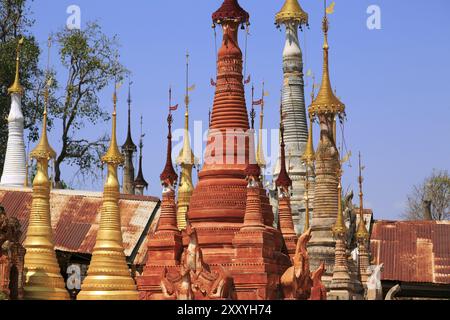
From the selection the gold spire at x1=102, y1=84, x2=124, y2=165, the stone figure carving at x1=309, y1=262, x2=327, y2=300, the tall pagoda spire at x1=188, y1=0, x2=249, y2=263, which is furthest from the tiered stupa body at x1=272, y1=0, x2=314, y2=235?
the stone figure carving at x1=309, y1=262, x2=327, y2=300

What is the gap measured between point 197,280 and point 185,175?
10784 millimetres

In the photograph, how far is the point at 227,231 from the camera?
28.8 m

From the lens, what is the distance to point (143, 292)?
28.8m

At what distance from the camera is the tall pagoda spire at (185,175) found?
3437cm

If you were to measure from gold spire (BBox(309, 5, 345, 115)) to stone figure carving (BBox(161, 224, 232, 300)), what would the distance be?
35.5ft

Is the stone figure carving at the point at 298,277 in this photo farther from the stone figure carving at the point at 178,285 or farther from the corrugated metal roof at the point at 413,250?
the corrugated metal roof at the point at 413,250

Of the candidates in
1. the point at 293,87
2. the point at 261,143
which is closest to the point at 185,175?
the point at 261,143

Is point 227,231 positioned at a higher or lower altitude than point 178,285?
higher

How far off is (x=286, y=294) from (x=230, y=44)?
303 inches

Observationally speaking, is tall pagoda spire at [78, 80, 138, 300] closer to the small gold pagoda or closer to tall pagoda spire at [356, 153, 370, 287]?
the small gold pagoda

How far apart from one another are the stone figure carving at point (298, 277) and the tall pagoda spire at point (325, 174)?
24.5 ft

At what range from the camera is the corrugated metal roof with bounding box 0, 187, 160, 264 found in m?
38.7

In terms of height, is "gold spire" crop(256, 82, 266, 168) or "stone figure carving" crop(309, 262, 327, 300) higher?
"gold spire" crop(256, 82, 266, 168)

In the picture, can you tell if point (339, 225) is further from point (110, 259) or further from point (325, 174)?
point (110, 259)
